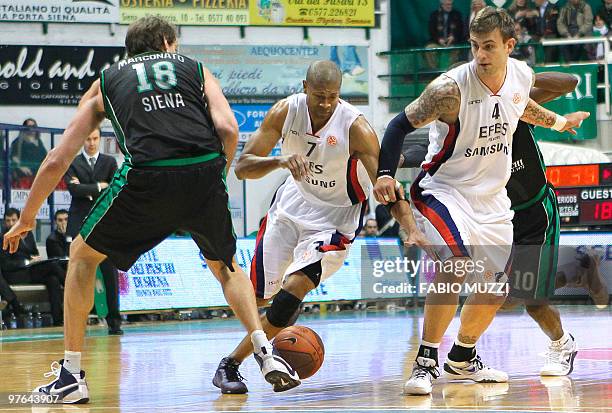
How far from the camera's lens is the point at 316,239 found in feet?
24.6

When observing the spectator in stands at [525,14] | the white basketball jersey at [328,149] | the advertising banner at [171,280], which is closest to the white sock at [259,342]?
the white basketball jersey at [328,149]

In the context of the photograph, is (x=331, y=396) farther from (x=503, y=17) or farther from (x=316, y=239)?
(x=503, y=17)

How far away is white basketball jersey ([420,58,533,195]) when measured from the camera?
6.90 m

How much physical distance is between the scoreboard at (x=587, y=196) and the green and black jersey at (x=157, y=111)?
38.2 ft

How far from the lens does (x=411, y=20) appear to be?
28.2 metres

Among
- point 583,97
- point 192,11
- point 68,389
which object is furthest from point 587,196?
point 68,389

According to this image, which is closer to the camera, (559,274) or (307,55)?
(559,274)

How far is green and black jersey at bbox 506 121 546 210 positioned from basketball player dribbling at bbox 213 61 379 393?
1032mm

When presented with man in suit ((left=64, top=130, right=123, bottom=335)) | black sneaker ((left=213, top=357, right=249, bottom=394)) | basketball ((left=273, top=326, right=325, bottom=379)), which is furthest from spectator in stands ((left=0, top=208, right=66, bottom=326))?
basketball ((left=273, top=326, right=325, bottom=379))

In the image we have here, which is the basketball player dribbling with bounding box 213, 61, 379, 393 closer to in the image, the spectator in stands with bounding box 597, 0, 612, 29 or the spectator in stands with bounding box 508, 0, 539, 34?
the spectator in stands with bounding box 597, 0, 612, 29

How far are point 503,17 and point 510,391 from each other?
222cm

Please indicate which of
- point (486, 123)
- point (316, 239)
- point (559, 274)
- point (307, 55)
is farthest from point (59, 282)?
point (307, 55)

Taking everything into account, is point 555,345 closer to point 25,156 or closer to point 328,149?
point 328,149

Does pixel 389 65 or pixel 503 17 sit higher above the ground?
pixel 389 65
